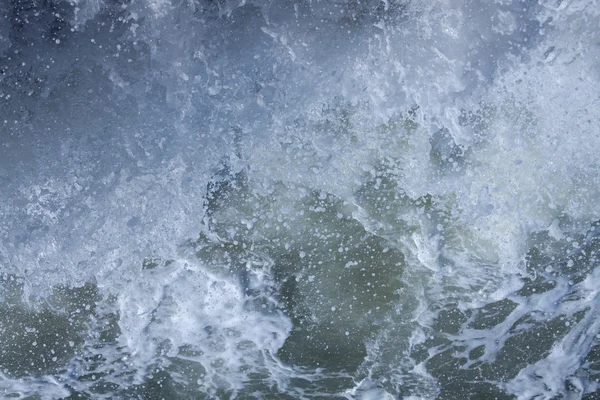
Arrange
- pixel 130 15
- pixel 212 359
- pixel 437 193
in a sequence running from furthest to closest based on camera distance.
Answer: pixel 212 359 < pixel 437 193 < pixel 130 15

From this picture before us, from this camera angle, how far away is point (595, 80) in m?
3.32

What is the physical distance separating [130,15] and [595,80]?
3014 millimetres

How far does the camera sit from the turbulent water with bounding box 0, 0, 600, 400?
3311mm

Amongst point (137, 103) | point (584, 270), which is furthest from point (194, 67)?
point (584, 270)

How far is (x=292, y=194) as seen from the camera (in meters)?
3.47

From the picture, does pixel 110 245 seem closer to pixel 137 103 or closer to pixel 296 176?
pixel 137 103

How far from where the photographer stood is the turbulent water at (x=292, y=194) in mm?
3311

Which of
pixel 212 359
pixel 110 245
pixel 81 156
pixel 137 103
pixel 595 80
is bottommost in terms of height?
pixel 212 359

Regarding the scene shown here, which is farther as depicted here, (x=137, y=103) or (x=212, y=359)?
(x=212, y=359)

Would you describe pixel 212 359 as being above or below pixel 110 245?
below

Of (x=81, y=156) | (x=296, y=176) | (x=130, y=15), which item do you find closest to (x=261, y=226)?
(x=296, y=176)

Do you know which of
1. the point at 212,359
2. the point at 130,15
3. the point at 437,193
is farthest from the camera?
the point at 212,359

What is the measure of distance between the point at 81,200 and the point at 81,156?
29cm

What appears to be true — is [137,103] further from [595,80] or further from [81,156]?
[595,80]
